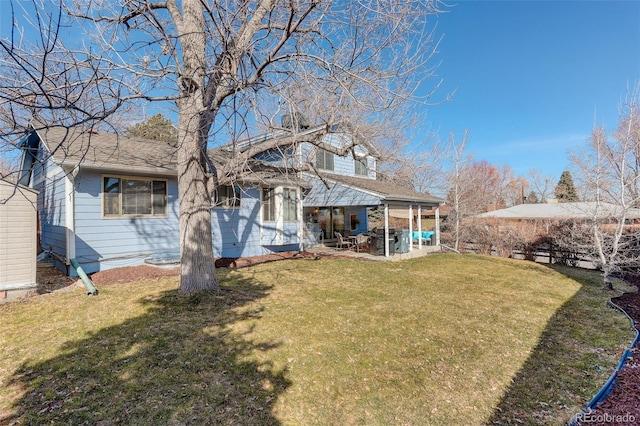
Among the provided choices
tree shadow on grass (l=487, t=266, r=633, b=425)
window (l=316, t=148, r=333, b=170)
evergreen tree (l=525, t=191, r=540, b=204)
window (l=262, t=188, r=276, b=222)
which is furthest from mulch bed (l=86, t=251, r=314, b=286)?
evergreen tree (l=525, t=191, r=540, b=204)

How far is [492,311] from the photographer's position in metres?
6.05

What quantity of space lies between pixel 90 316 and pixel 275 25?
19.6 ft

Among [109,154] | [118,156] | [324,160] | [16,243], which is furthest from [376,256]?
[16,243]

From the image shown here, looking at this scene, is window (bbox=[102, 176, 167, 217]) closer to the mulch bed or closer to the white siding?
the mulch bed

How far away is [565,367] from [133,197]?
33.5ft

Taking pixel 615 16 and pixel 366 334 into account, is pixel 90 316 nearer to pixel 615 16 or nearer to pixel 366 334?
pixel 366 334

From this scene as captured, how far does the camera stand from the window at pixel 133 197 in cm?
837

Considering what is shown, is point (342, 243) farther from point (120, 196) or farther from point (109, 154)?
point (109, 154)

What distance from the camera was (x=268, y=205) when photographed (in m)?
12.1

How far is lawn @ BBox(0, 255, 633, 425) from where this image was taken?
115 inches

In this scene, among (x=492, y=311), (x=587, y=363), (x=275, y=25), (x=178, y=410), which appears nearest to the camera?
(x=178, y=410)

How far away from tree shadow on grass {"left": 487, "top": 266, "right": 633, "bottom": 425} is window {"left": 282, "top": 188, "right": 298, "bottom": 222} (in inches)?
355

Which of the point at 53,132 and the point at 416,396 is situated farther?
the point at 53,132

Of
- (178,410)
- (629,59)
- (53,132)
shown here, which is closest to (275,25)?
(178,410)
